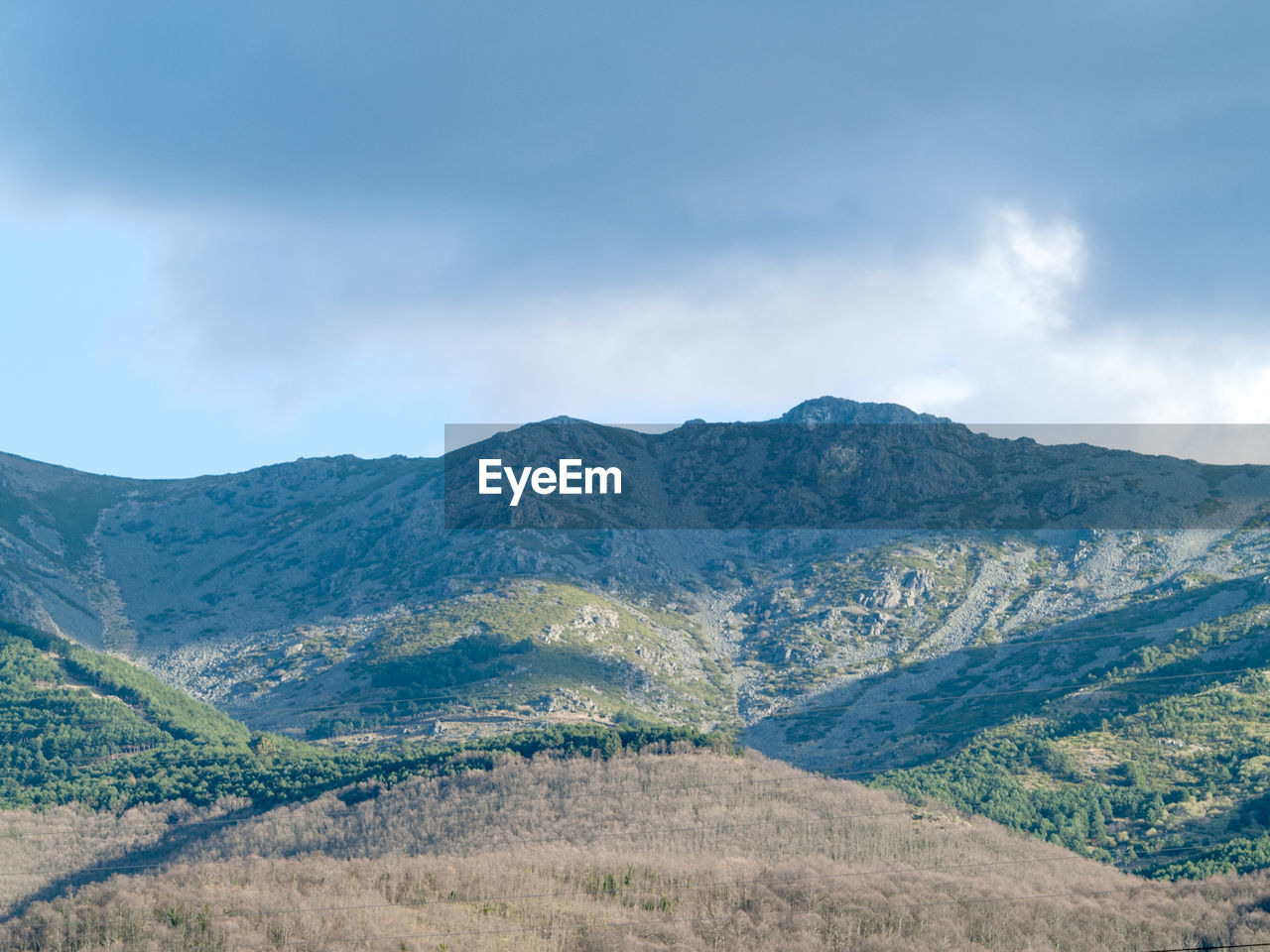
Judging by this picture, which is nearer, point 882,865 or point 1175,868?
point 882,865

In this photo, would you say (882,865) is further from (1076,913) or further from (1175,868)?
(1175,868)

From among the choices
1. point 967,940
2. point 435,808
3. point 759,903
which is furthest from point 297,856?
point 967,940

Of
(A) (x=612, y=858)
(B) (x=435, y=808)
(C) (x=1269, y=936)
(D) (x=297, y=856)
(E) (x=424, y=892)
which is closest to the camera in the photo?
(C) (x=1269, y=936)

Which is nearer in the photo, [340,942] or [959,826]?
[340,942]

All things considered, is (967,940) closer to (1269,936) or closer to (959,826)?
(1269,936)

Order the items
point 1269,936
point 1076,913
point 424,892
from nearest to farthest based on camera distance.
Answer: point 1269,936
point 1076,913
point 424,892

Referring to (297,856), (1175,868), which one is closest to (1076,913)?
(1175,868)
